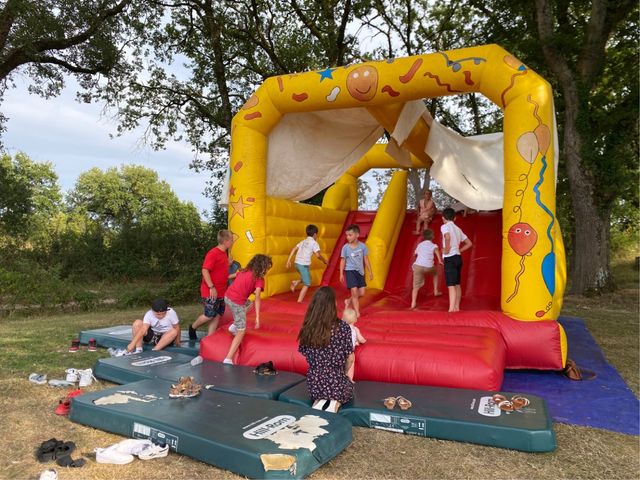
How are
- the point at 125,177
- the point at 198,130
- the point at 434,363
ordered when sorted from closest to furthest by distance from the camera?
1. the point at 434,363
2. the point at 198,130
3. the point at 125,177

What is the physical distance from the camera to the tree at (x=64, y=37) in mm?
10062

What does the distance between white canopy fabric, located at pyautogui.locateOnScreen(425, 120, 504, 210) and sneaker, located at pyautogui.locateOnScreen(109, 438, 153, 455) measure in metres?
5.74

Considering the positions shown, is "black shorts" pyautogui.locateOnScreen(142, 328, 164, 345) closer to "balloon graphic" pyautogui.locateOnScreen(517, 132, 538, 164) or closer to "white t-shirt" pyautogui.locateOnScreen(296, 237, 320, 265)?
"white t-shirt" pyautogui.locateOnScreen(296, 237, 320, 265)

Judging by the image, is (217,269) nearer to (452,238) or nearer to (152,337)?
(152,337)

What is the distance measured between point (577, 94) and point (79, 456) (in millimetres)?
10898

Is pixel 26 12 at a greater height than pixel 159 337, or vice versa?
pixel 26 12

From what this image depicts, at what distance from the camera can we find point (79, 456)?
9.16 ft

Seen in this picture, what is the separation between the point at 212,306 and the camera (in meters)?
5.59

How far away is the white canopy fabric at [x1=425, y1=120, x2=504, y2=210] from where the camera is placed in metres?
7.35

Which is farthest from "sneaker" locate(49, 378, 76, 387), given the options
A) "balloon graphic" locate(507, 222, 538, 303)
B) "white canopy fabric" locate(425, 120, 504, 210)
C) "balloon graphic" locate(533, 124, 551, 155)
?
"white canopy fabric" locate(425, 120, 504, 210)

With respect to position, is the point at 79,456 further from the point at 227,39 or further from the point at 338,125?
the point at 227,39

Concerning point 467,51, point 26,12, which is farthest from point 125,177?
point 467,51

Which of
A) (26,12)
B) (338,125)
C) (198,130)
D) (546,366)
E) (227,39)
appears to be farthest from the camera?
(198,130)

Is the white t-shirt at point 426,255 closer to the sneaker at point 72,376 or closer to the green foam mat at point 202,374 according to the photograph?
the green foam mat at point 202,374
